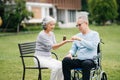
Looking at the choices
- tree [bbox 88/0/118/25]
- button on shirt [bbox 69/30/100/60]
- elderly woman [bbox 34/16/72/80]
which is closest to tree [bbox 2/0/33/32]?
tree [bbox 88/0/118/25]

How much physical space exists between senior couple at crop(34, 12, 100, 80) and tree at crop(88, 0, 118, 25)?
5824cm

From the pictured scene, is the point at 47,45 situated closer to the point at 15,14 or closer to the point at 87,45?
the point at 87,45

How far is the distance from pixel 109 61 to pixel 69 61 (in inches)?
256

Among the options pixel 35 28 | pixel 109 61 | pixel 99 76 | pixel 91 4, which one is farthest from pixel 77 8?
pixel 99 76

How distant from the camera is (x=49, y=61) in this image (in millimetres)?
7844

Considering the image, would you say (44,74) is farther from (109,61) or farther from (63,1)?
(63,1)

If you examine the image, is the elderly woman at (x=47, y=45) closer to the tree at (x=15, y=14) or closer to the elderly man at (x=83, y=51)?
the elderly man at (x=83, y=51)

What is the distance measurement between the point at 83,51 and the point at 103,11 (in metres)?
59.8

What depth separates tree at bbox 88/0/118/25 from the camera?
66000 mm

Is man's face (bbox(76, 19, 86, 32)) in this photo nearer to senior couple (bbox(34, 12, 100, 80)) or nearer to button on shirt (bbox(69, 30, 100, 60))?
senior couple (bbox(34, 12, 100, 80))

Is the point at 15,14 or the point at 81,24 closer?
the point at 81,24

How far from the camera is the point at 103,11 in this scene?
66.8m

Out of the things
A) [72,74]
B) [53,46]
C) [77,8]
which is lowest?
[77,8]

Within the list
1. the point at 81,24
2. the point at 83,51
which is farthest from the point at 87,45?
the point at 81,24
